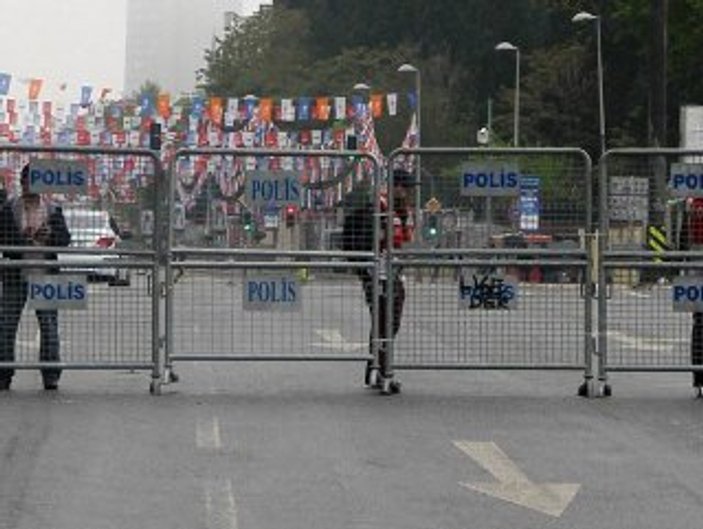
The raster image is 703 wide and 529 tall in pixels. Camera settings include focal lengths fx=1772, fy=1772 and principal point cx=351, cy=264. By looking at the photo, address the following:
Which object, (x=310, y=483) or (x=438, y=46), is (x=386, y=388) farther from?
(x=438, y=46)

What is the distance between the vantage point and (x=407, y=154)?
46.9 ft

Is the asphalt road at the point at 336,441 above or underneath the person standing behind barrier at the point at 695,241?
underneath

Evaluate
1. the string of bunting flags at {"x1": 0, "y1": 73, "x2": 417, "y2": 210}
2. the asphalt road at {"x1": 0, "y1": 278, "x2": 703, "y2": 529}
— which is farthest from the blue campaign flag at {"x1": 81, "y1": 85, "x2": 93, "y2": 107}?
the asphalt road at {"x1": 0, "y1": 278, "x2": 703, "y2": 529}

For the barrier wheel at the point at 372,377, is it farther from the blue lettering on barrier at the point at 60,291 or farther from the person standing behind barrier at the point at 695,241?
the person standing behind barrier at the point at 695,241

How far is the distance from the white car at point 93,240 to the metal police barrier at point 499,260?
2.20 metres

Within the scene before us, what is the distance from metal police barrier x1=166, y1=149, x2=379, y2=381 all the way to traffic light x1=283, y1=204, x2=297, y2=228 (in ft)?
0.04

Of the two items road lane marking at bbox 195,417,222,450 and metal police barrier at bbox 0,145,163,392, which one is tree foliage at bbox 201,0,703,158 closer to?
metal police barrier at bbox 0,145,163,392

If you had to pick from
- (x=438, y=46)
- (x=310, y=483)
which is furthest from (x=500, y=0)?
(x=310, y=483)

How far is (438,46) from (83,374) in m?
79.8

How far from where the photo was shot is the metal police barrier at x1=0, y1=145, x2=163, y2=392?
45.7 feet

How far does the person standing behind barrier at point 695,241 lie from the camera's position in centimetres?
1440

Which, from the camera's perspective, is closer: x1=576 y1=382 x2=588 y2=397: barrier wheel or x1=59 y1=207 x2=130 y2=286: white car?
x1=59 y1=207 x2=130 y2=286: white car

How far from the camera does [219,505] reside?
9.28 metres

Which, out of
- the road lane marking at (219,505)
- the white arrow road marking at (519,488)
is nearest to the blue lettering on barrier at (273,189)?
the white arrow road marking at (519,488)
